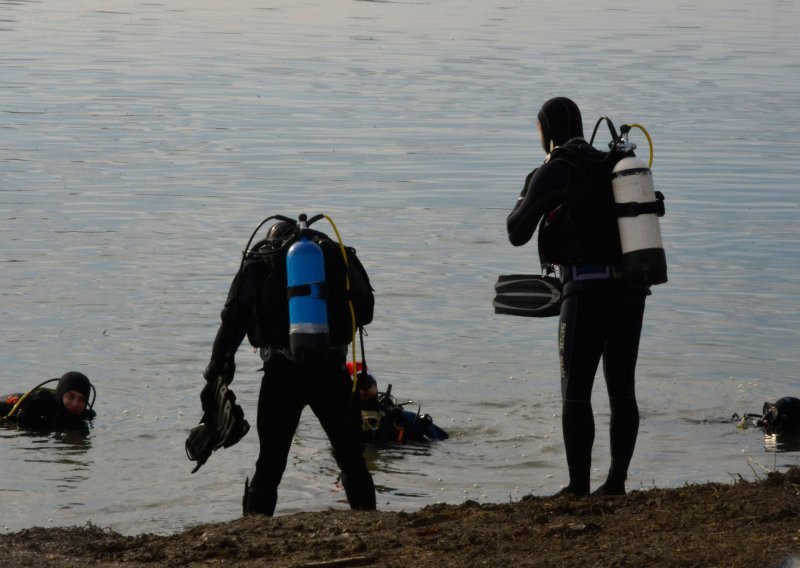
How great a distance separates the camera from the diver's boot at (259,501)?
658 cm

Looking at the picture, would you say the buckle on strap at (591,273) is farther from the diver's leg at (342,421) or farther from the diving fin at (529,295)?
the diver's leg at (342,421)

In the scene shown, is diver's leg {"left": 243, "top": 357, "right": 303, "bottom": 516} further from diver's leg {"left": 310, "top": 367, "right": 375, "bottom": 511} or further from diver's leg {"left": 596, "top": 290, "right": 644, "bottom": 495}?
diver's leg {"left": 596, "top": 290, "right": 644, "bottom": 495}

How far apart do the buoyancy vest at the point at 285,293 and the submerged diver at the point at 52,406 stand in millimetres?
3693

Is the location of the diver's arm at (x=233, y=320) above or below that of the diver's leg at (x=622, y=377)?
above

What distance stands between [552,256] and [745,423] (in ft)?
13.8

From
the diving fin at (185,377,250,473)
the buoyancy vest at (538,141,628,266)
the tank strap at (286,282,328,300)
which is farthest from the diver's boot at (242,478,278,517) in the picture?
the buoyancy vest at (538,141,628,266)

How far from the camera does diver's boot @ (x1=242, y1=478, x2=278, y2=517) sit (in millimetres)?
6578

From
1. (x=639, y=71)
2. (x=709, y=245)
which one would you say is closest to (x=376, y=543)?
(x=709, y=245)

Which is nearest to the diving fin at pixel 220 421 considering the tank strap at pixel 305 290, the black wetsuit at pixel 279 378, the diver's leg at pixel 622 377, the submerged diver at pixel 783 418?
the black wetsuit at pixel 279 378

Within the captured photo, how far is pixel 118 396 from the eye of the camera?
10.9 metres

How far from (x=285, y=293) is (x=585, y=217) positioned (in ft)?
4.62

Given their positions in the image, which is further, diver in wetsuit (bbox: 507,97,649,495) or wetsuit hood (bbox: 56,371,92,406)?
wetsuit hood (bbox: 56,371,92,406)

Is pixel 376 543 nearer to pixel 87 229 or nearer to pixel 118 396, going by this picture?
pixel 118 396

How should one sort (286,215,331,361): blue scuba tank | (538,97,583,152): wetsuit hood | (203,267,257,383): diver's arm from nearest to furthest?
(286,215,331,361): blue scuba tank → (203,267,257,383): diver's arm → (538,97,583,152): wetsuit hood
